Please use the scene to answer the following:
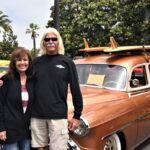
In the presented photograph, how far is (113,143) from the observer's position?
18.7 feet

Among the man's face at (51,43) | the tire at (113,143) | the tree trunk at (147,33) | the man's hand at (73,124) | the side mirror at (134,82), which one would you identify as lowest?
the tire at (113,143)

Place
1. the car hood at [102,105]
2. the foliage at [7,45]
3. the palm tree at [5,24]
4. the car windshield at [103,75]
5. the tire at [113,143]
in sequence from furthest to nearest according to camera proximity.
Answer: the foliage at [7,45]
the palm tree at [5,24]
the car windshield at [103,75]
the tire at [113,143]
the car hood at [102,105]

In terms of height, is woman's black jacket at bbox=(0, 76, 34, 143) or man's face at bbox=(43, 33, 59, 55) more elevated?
man's face at bbox=(43, 33, 59, 55)

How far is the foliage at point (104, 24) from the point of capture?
910 inches

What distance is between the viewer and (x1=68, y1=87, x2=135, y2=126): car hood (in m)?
5.29

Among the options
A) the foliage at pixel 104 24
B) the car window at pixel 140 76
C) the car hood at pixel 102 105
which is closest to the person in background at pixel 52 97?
the car hood at pixel 102 105

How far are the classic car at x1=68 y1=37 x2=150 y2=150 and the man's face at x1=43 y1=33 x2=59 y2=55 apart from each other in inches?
36.8

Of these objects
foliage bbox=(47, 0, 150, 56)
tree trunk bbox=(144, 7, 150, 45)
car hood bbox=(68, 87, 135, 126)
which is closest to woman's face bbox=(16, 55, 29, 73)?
car hood bbox=(68, 87, 135, 126)

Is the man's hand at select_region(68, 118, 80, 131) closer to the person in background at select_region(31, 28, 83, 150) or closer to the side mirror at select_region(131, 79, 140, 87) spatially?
the person in background at select_region(31, 28, 83, 150)

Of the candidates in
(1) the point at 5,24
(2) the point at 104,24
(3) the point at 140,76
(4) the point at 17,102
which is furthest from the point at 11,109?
(1) the point at 5,24

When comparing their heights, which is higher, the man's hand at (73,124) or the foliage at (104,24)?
the foliage at (104,24)

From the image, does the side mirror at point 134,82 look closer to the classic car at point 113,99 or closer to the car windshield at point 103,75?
the classic car at point 113,99

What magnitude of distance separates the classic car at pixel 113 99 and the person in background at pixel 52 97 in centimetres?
41

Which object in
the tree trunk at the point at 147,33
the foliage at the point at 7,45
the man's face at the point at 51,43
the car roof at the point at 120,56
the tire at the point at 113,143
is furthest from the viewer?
the foliage at the point at 7,45
